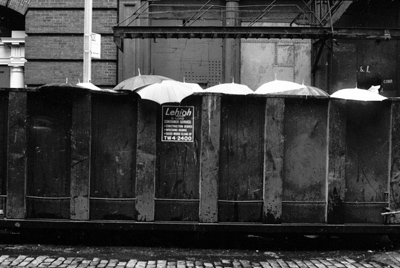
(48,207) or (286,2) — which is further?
(286,2)

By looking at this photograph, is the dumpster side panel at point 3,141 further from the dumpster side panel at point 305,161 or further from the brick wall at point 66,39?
the brick wall at point 66,39

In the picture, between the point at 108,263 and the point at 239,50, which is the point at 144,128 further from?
the point at 239,50

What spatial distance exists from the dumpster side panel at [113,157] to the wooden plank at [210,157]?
91cm

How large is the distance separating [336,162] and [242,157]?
1230 millimetres

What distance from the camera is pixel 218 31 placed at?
408 inches

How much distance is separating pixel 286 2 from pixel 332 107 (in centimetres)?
649

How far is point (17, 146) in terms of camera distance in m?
6.13

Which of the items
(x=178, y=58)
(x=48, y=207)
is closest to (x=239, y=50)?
(x=178, y=58)

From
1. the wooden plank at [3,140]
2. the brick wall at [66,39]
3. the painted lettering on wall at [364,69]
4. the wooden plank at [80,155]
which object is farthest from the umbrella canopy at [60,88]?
the painted lettering on wall at [364,69]

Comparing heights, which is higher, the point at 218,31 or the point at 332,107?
the point at 218,31

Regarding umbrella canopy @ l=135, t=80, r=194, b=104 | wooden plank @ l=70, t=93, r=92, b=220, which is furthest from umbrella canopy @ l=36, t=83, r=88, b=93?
umbrella canopy @ l=135, t=80, r=194, b=104

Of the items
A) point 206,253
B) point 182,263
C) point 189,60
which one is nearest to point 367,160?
point 206,253

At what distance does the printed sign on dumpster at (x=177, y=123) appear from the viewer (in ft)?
20.4

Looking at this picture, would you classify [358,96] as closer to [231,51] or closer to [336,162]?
[336,162]
